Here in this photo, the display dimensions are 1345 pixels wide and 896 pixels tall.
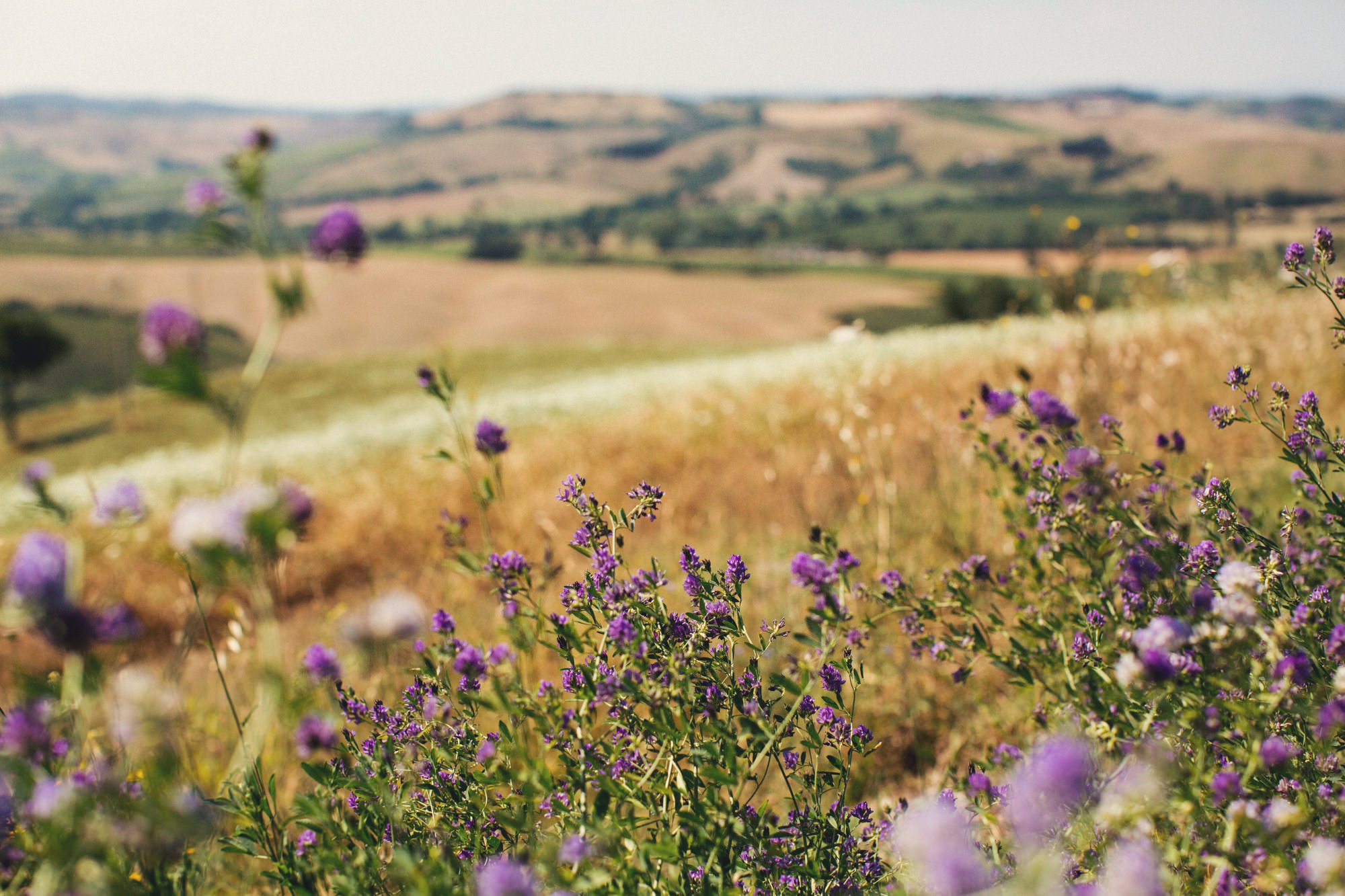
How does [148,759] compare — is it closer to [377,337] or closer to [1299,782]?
[1299,782]

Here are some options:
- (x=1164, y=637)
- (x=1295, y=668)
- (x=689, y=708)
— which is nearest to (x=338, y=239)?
(x=689, y=708)

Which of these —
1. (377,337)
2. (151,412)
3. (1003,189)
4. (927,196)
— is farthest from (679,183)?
(151,412)

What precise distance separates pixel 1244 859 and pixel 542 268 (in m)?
97.0

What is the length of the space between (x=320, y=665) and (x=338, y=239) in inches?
32.5

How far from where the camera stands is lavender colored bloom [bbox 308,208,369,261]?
1.52m

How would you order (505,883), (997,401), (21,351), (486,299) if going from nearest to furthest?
(505,883), (997,401), (21,351), (486,299)

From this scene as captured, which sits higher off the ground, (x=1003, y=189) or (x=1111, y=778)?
(x=1003, y=189)

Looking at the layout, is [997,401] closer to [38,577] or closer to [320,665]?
[320,665]

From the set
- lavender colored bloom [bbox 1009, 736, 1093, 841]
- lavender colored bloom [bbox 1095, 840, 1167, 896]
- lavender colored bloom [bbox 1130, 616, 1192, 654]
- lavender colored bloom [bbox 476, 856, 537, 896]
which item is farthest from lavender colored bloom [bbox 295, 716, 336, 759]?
lavender colored bloom [bbox 1130, 616, 1192, 654]

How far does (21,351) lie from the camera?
48250 mm

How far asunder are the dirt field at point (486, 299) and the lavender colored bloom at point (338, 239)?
5497 cm

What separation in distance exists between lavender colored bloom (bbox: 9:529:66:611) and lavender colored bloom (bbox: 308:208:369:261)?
702 millimetres

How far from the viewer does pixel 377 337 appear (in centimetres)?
6575

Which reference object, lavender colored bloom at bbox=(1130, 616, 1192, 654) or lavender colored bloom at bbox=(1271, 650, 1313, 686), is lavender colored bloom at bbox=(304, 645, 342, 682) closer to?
lavender colored bloom at bbox=(1130, 616, 1192, 654)
